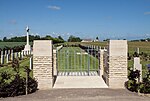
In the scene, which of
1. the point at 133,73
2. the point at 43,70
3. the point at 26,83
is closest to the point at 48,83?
the point at 43,70

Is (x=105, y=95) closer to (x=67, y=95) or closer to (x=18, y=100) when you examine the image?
(x=67, y=95)

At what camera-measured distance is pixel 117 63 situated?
11070 millimetres

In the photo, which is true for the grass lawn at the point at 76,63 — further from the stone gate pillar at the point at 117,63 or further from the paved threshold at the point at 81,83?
the stone gate pillar at the point at 117,63

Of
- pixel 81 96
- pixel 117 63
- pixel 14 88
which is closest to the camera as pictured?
pixel 81 96

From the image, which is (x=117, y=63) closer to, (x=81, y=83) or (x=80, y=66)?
(x=81, y=83)

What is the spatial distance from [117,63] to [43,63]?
2.91 meters

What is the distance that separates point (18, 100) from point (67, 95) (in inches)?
63.2

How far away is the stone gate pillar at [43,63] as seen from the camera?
10.9 meters

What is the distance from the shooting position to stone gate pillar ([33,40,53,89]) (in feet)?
35.6

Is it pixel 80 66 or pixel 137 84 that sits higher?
pixel 137 84

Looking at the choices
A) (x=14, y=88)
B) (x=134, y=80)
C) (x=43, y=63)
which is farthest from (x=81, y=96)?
(x=43, y=63)

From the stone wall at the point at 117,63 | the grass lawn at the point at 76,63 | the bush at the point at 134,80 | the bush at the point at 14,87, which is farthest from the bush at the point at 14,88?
the grass lawn at the point at 76,63

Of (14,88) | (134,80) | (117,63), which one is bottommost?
(14,88)

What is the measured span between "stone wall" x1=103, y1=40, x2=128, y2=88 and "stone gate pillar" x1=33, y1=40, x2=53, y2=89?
2365 mm
